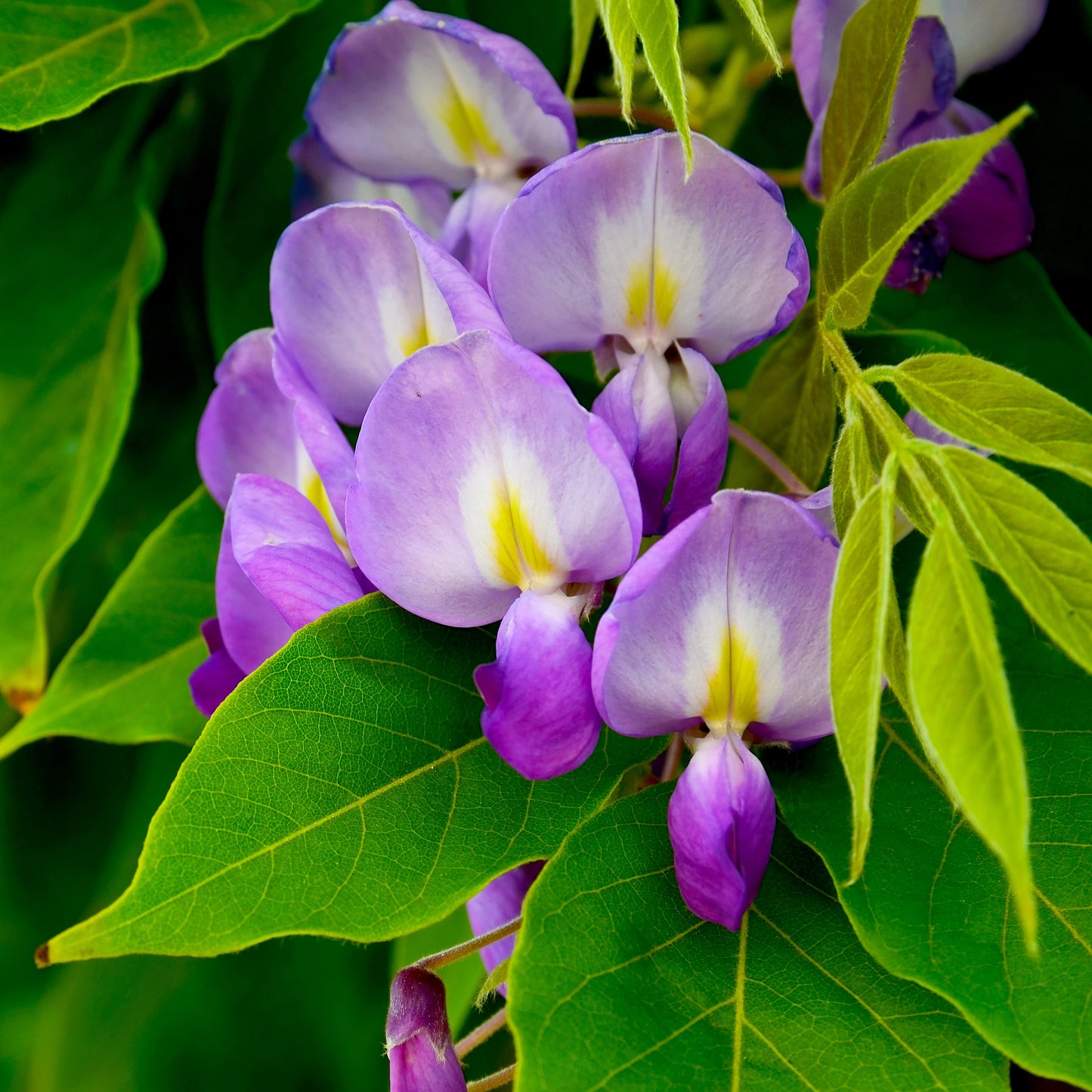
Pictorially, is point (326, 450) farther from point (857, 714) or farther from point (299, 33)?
point (299, 33)

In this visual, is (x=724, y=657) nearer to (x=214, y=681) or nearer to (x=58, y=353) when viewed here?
(x=214, y=681)

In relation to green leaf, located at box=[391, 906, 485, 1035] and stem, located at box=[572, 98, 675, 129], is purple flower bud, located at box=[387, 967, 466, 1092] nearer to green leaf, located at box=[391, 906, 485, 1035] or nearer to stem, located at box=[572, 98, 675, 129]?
green leaf, located at box=[391, 906, 485, 1035]

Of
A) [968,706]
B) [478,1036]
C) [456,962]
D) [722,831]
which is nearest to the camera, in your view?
[968,706]

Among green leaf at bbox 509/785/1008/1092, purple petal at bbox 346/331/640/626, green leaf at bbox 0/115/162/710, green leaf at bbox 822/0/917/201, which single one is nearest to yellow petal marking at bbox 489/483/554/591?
purple petal at bbox 346/331/640/626

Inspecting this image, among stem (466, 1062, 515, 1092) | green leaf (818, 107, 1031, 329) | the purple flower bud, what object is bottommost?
stem (466, 1062, 515, 1092)

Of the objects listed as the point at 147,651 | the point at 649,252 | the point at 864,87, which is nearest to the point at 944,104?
the point at 864,87

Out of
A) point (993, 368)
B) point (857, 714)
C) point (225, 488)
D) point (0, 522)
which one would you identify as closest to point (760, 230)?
point (993, 368)
